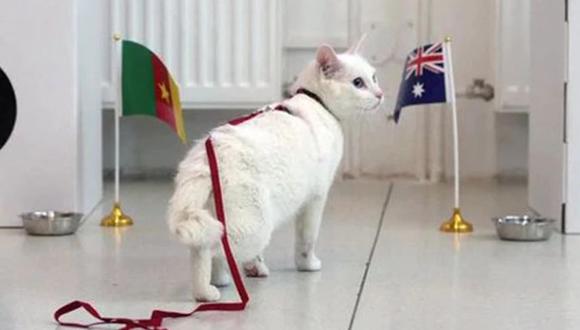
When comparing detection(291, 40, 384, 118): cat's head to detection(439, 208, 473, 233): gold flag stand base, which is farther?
detection(439, 208, 473, 233): gold flag stand base

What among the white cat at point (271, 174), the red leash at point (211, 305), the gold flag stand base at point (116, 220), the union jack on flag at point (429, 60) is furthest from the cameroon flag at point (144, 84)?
the red leash at point (211, 305)

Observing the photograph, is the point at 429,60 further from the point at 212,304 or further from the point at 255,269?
the point at 212,304

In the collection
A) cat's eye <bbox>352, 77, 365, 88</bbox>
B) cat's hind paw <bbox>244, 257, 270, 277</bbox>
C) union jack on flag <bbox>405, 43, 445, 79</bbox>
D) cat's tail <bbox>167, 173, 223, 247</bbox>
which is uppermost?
Answer: union jack on flag <bbox>405, 43, 445, 79</bbox>

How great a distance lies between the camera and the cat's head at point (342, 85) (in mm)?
2215

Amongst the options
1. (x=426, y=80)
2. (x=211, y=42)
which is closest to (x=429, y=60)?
(x=426, y=80)

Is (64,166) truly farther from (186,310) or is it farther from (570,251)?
(570,251)

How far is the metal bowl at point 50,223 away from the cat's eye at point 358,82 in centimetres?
81

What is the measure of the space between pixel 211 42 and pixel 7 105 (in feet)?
2.73

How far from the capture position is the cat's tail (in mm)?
1897

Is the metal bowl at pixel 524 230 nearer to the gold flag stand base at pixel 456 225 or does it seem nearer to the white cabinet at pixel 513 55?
A: the gold flag stand base at pixel 456 225

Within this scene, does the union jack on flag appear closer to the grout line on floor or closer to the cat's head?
the grout line on floor

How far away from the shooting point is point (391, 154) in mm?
3623

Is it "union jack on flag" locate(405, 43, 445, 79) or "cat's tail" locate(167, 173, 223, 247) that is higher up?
"union jack on flag" locate(405, 43, 445, 79)

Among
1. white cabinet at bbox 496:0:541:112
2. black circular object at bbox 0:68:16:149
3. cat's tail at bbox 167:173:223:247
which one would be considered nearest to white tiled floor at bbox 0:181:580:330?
cat's tail at bbox 167:173:223:247
